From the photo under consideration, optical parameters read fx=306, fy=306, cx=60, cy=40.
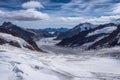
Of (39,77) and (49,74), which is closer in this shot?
(39,77)

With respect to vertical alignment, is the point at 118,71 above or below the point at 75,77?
above

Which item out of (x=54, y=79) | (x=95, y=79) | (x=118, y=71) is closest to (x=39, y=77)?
(x=54, y=79)

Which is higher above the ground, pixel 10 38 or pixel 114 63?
pixel 10 38

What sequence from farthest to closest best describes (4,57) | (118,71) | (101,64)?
(101,64) → (118,71) → (4,57)

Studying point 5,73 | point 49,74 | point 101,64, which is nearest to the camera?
point 5,73

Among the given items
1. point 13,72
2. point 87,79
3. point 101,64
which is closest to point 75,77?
point 87,79

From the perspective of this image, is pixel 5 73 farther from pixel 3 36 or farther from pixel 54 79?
pixel 3 36

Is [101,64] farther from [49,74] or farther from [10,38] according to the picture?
[10,38]

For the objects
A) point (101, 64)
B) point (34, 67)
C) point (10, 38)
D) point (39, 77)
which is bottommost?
point (39, 77)

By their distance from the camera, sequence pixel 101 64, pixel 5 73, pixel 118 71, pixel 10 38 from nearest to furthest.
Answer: pixel 5 73 < pixel 118 71 < pixel 101 64 < pixel 10 38
